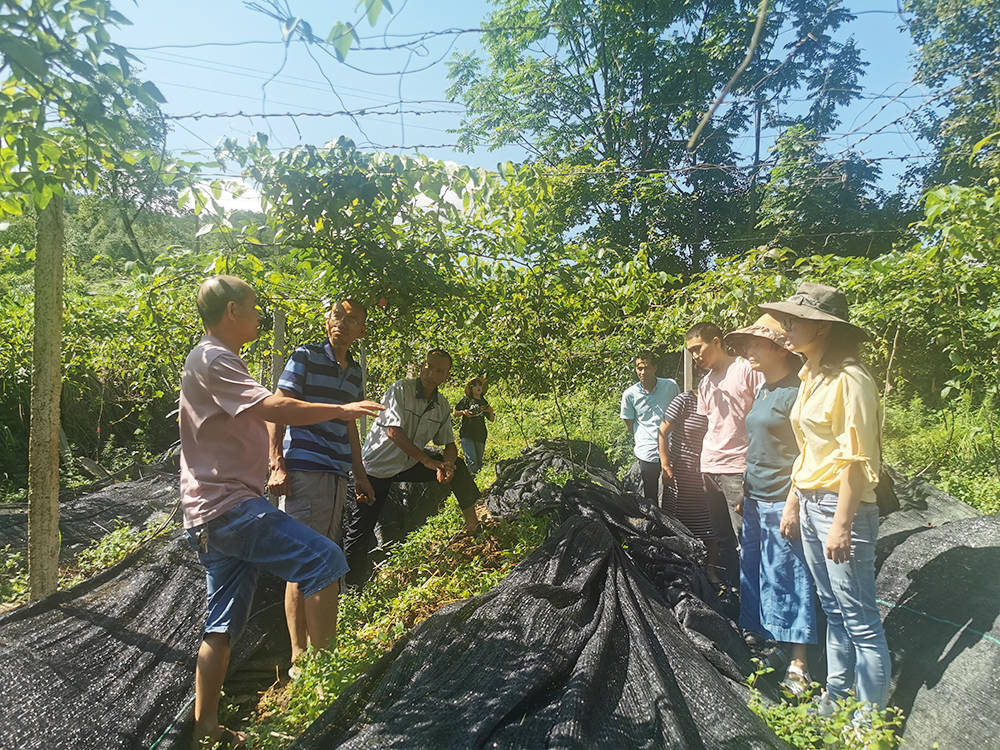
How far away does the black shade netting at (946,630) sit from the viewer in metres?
2.15

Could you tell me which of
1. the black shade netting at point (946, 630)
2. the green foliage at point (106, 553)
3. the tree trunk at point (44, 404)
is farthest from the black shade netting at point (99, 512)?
the black shade netting at point (946, 630)

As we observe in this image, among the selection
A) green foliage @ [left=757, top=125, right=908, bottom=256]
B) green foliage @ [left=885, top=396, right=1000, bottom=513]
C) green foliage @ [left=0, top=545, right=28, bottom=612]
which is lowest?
green foliage @ [left=885, top=396, right=1000, bottom=513]

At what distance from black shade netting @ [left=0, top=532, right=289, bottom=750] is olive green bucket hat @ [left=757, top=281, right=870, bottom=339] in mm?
2815

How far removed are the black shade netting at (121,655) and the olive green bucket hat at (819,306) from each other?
281cm

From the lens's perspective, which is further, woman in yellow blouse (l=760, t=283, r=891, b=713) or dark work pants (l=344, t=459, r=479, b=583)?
dark work pants (l=344, t=459, r=479, b=583)

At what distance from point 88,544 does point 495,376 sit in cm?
369

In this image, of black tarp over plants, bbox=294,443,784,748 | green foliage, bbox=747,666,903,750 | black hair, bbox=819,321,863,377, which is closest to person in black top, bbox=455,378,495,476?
black tarp over plants, bbox=294,443,784,748

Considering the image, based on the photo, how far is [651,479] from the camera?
4.89 m

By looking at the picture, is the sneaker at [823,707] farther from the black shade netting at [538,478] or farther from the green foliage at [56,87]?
the green foliage at [56,87]

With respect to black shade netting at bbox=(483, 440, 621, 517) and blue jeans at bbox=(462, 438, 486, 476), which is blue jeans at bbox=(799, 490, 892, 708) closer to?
black shade netting at bbox=(483, 440, 621, 517)

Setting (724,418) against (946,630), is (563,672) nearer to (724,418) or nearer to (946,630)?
(946,630)

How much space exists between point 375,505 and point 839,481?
2.63 meters

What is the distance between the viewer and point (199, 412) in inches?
86.5

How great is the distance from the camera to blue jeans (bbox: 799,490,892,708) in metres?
2.22
